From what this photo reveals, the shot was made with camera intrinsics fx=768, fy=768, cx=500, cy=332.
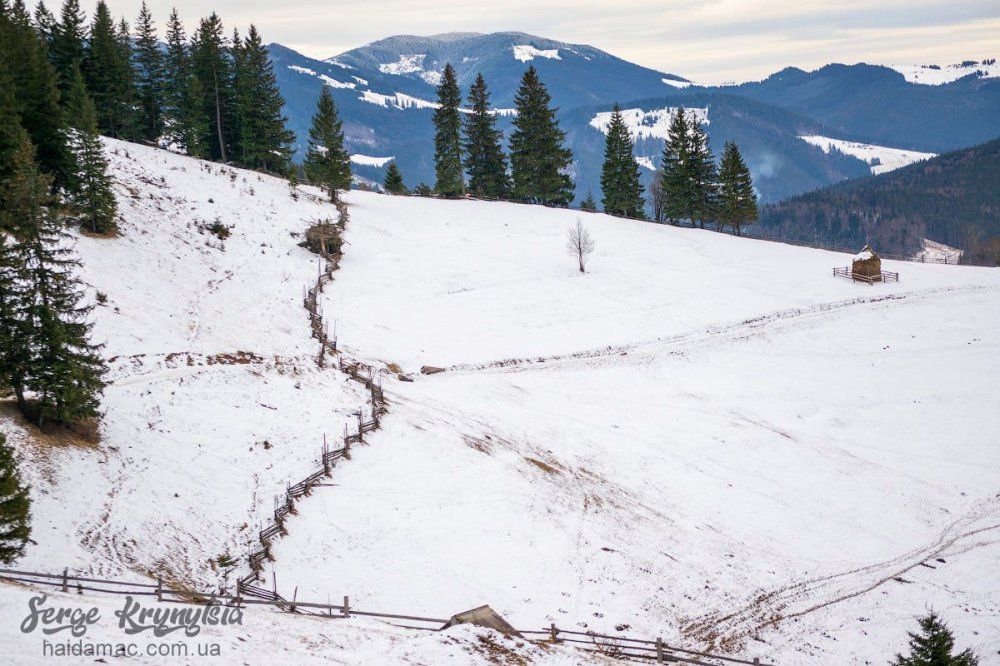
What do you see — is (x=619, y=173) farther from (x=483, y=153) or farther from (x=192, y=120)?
(x=192, y=120)

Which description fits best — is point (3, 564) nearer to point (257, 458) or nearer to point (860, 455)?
point (257, 458)

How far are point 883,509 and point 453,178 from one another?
56175 millimetres

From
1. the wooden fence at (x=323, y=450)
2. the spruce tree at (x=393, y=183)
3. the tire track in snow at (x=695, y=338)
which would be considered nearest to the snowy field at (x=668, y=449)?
the tire track in snow at (x=695, y=338)

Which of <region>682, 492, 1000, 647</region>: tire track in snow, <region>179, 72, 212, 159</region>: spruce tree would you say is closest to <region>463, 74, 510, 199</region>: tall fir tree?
<region>179, 72, 212, 159</region>: spruce tree

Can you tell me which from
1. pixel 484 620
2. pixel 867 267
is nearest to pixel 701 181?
pixel 867 267

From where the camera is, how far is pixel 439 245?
6353 centimetres

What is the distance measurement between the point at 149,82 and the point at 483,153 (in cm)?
3307

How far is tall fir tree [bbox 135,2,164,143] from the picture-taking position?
225 feet

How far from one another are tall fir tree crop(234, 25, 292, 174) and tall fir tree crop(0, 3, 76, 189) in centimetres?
2386

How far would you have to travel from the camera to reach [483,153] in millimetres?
83062

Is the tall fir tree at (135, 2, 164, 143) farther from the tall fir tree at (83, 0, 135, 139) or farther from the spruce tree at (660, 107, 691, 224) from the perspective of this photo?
the spruce tree at (660, 107, 691, 224)

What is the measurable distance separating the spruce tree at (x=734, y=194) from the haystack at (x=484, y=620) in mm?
66630

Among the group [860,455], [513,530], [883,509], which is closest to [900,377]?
[860,455]

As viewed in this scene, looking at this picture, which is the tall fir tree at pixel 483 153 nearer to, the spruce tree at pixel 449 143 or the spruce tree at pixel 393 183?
the spruce tree at pixel 449 143
